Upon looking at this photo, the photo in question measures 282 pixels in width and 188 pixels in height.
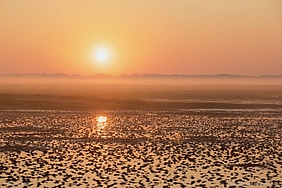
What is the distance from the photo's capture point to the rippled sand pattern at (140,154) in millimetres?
32719

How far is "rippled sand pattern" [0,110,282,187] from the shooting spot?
3272cm

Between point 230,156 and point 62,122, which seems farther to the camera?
point 62,122

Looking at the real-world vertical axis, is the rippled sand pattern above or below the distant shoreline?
below

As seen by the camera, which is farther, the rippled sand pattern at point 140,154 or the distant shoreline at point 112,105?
the distant shoreline at point 112,105

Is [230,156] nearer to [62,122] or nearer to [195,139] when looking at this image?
[195,139]

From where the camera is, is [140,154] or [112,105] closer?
[140,154]

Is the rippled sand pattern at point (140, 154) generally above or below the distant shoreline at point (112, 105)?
below

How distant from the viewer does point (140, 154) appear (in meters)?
43.6

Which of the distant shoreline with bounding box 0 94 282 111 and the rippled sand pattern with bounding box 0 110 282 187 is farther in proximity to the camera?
the distant shoreline with bounding box 0 94 282 111

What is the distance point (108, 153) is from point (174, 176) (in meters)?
11.8

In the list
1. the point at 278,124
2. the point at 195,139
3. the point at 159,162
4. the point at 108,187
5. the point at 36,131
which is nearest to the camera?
the point at 108,187

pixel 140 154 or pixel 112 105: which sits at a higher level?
pixel 112 105

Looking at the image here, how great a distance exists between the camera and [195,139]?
5416cm

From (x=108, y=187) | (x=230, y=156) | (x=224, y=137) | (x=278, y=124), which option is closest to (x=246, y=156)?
(x=230, y=156)
